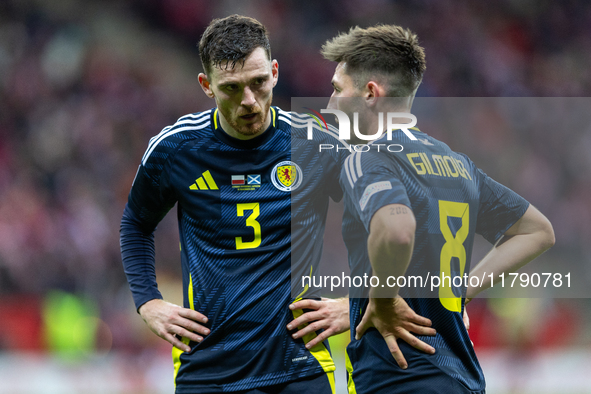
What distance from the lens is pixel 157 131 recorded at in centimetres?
880

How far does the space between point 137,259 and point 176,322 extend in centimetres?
47

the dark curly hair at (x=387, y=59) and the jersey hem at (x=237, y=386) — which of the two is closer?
the jersey hem at (x=237, y=386)

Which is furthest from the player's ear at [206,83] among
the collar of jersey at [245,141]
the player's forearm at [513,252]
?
the player's forearm at [513,252]

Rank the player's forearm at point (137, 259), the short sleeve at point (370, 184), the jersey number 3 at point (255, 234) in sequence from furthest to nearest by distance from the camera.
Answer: the player's forearm at point (137, 259) → the jersey number 3 at point (255, 234) → the short sleeve at point (370, 184)

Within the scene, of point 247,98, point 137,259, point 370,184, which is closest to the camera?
point 370,184

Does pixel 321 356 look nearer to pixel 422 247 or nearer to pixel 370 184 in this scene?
pixel 422 247

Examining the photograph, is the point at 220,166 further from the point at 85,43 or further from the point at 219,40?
the point at 85,43

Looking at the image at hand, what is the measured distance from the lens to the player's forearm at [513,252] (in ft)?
8.63

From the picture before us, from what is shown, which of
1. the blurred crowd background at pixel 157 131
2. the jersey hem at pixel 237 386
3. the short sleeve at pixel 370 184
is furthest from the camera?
the blurred crowd background at pixel 157 131

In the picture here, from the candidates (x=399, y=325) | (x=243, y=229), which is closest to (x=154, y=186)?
(x=243, y=229)

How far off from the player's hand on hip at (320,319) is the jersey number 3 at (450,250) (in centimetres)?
59

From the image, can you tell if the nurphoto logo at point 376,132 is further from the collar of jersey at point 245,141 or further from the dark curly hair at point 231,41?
the dark curly hair at point 231,41

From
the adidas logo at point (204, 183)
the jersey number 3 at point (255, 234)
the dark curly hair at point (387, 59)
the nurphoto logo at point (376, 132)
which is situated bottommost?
the jersey number 3 at point (255, 234)

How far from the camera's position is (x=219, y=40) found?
104 inches
